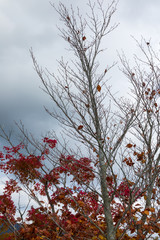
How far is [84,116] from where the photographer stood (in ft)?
15.0

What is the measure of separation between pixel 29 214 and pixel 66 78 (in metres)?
6.10

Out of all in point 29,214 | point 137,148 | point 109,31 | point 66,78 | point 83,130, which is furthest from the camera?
point 29,214

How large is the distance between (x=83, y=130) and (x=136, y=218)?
232 centimetres

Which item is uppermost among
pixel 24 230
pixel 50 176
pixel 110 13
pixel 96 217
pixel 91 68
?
pixel 110 13

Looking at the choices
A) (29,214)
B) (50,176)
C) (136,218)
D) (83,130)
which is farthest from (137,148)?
(29,214)

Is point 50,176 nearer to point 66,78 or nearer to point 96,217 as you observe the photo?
point 96,217

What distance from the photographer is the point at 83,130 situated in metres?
4.57

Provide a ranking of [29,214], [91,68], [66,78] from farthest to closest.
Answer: [29,214], [91,68], [66,78]

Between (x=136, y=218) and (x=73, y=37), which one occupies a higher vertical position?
(x=73, y=37)

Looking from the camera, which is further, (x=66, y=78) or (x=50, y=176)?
(x=50, y=176)

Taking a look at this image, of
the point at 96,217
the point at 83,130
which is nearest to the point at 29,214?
the point at 96,217

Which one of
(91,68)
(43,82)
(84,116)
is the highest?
(91,68)

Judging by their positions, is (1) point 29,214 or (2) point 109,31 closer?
(2) point 109,31

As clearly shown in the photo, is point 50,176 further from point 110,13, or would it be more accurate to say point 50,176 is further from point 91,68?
point 110,13
